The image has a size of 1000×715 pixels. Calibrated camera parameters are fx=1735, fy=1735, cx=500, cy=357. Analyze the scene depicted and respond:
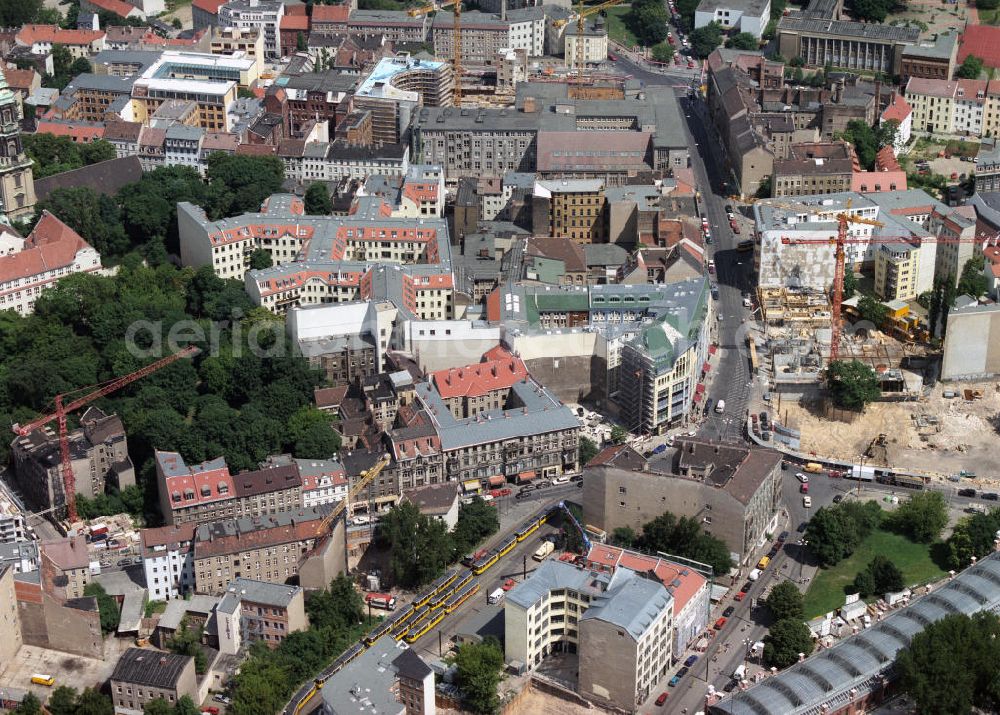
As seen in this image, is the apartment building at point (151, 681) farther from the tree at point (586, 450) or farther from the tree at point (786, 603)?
the tree at point (786, 603)

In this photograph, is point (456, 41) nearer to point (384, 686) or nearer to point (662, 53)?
point (662, 53)

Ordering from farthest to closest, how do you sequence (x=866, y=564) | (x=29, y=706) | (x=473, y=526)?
(x=473, y=526), (x=866, y=564), (x=29, y=706)

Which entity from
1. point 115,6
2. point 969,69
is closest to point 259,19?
point 115,6

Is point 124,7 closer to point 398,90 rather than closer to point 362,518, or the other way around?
point 398,90

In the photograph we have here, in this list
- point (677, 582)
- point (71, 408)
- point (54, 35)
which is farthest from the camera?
point (54, 35)

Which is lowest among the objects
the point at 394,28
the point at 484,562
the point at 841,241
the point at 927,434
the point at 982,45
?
the point at 484,562

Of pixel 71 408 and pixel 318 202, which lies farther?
pixel 318 202


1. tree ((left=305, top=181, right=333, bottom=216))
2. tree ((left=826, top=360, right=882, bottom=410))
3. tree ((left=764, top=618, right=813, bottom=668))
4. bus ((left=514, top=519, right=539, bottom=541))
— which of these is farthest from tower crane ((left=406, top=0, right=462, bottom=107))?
tree ((left=764, top=618, right=813, bottom=668))

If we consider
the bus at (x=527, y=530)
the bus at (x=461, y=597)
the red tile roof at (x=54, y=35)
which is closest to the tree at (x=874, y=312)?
the bus at (x=527, y=530)
